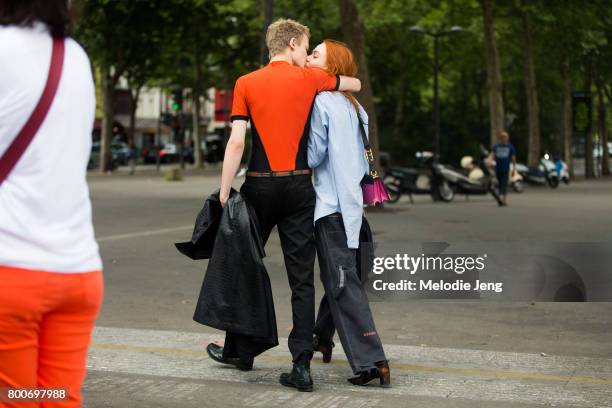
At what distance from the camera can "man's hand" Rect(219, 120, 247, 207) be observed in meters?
5.79

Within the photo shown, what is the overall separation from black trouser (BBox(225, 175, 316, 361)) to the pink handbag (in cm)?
33

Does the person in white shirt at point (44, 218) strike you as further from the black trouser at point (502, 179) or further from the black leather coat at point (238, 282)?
the black trouser at point (502, 179)

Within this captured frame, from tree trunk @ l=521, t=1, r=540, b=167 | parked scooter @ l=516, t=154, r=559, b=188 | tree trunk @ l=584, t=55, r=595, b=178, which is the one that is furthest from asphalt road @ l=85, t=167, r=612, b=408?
tree trunk @ l=584, t=55, r=595, b=178

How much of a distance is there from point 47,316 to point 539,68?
51.3 meters

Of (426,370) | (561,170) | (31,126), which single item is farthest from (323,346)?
(561,170)

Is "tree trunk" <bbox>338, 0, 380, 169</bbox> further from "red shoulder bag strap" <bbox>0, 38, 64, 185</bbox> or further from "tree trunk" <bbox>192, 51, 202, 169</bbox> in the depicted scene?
"tree trunk" <bbox>192, 51, 202, 169</bbox>

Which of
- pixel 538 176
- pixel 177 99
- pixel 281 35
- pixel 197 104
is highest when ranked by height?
pixel 281 35

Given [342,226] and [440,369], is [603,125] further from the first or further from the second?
[342,226]

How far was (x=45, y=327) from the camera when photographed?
2699 mm

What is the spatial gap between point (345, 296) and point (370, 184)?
0.62 metres

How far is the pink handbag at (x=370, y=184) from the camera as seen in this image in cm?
604

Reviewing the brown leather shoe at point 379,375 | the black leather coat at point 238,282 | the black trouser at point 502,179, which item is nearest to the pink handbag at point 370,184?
the black leather coat at point 238,282

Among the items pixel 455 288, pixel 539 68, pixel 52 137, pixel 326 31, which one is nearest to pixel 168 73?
pixel 326 31

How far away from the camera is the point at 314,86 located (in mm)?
5879
